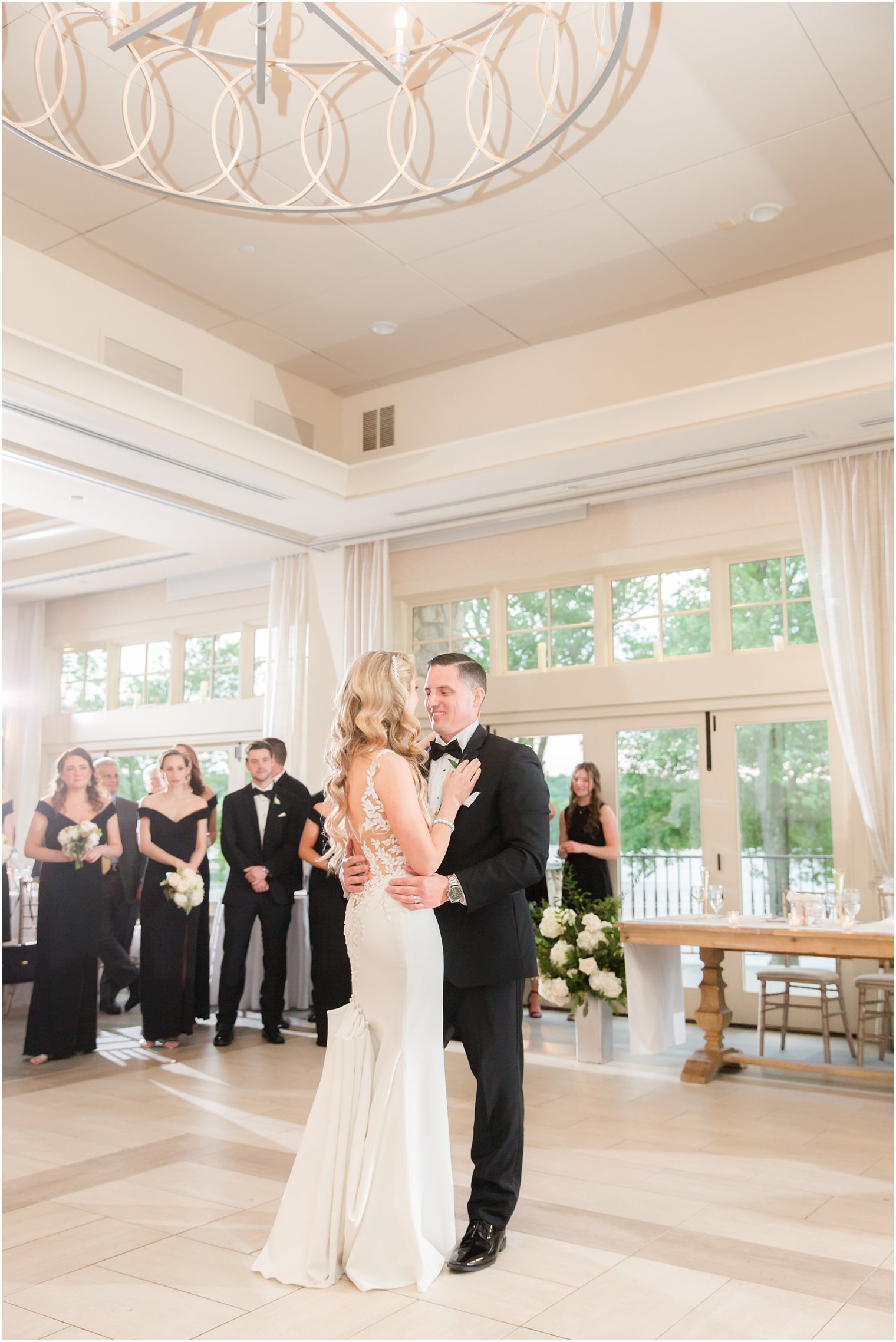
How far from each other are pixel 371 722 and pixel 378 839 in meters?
0.33

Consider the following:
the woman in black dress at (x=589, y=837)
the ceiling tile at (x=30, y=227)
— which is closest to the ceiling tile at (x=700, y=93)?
the ceiling tile at (x=30, y=227)

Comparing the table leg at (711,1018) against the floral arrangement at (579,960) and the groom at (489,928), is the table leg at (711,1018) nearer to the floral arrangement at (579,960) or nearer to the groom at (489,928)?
the floral arrangement at (579,960)

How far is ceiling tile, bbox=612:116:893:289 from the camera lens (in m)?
4.96

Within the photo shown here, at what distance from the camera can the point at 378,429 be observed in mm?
7570

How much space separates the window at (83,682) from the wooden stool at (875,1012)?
25.5ft

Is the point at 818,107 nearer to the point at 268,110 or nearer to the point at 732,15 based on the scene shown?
the point at 732,15

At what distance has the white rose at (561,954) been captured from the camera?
238 inches

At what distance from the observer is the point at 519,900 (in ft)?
10.5

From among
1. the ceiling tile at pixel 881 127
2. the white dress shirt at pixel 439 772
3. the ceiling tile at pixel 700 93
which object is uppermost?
the ceiling tile at pixel 881 127

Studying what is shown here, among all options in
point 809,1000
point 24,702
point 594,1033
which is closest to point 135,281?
point 594,1033

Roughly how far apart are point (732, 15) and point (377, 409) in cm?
391

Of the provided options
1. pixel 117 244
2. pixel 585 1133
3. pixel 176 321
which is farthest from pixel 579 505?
pixel 585 1133

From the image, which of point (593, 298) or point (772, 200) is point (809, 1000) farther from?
point (772, 200)

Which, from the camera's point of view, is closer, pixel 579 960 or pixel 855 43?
pixel 855 43
